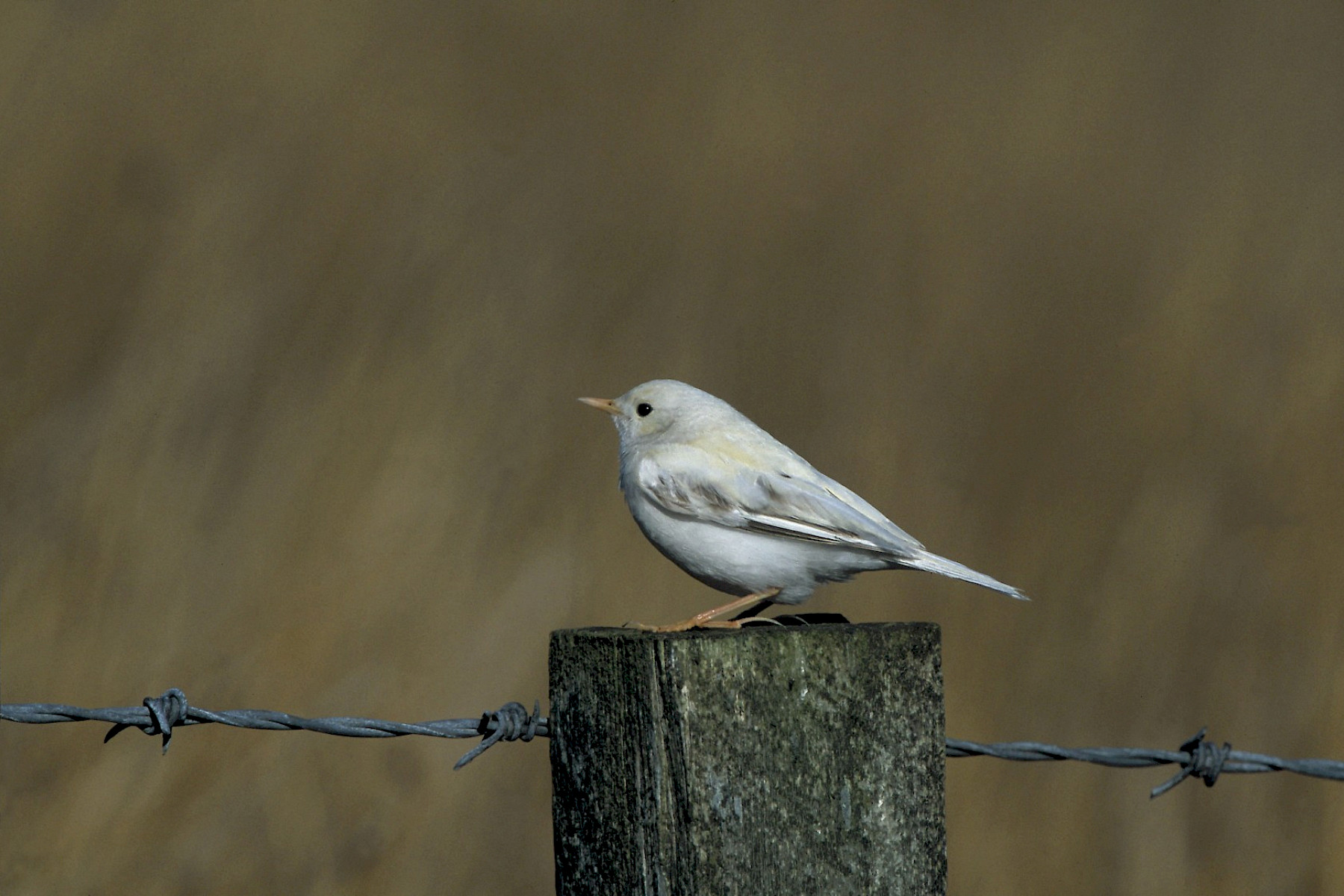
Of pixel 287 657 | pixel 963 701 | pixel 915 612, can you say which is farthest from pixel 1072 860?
pixel 287 657

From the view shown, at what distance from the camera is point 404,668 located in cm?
504

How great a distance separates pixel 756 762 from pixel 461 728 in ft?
2.92

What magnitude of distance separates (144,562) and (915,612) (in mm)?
2971

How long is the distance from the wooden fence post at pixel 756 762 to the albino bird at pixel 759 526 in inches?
29.1

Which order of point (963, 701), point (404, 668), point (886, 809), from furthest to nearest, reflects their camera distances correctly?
point (963, 701)
point (404, 668)
point (886, 809)

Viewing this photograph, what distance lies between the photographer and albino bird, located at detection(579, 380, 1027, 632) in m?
3.13

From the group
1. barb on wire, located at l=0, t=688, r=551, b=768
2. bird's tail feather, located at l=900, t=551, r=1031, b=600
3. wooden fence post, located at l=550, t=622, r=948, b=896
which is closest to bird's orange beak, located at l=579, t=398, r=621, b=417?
bird's tail feather, located at l=900, t=551, r=1031, b=600

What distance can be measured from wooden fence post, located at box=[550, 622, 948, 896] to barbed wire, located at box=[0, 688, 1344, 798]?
440mm

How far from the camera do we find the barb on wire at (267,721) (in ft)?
8.75

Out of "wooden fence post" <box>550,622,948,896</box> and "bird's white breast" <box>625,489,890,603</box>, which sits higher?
"bird's white breast" <box>625,489,890,603</box>

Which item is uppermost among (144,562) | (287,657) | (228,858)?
(144,562)

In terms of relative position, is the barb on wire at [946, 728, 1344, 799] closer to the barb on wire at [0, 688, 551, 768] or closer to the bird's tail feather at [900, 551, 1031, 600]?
the bird's tail feather at [900, 551, 1031, 600]

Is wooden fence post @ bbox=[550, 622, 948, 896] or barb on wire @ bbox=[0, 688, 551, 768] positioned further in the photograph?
barb on wire @ bbox=[0, 688, 551, 768]

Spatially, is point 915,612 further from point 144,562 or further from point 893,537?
point 144,562
